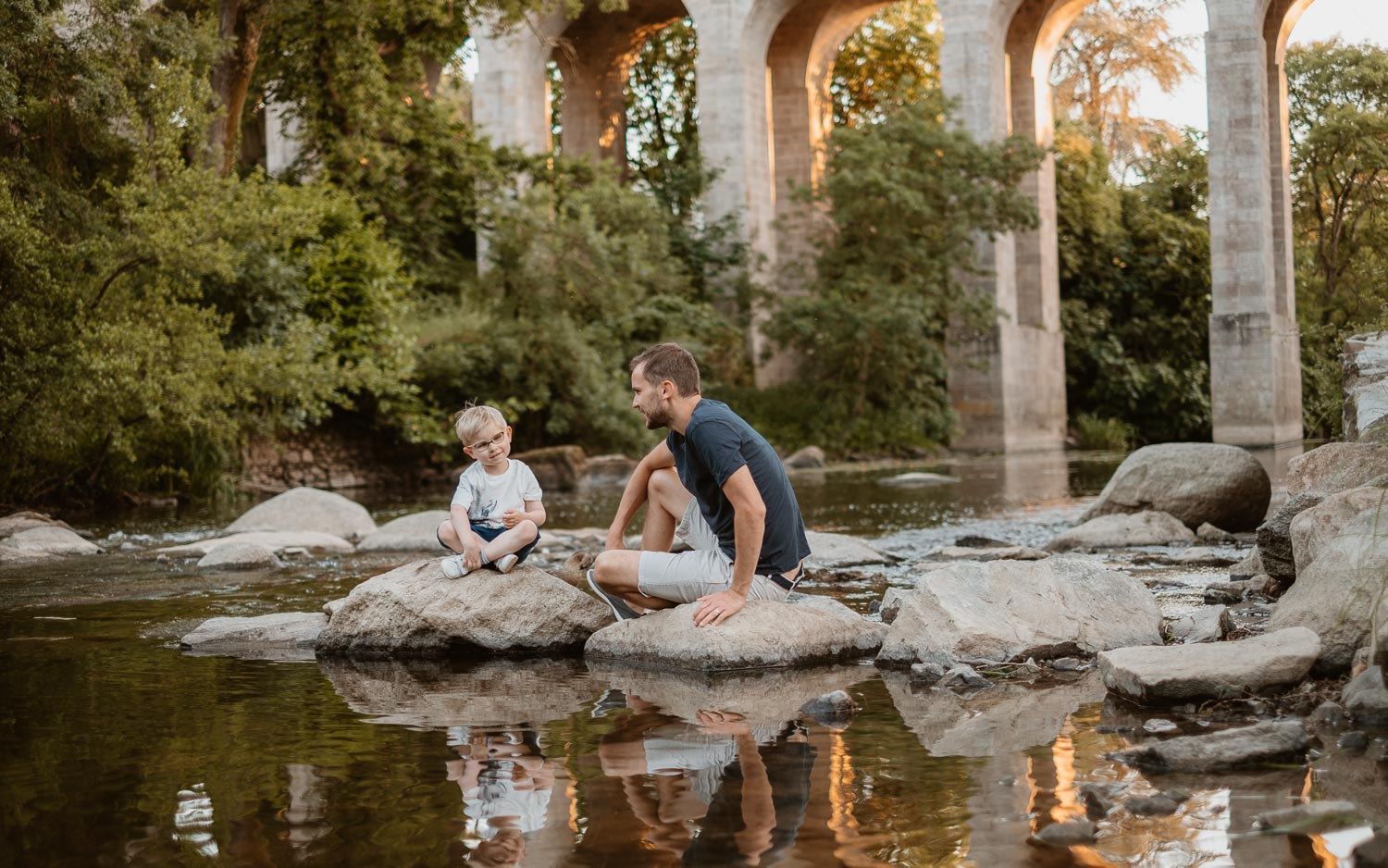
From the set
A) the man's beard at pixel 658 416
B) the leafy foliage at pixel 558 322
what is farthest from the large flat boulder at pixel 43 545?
the leafy foliage at pixel 558 322

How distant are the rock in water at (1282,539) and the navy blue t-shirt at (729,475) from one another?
2.24 metres

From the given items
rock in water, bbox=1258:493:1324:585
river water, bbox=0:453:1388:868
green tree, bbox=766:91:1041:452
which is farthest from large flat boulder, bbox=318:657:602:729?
green tree, bbox=766:91:1041:452

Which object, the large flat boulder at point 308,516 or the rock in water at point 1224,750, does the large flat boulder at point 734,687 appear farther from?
the large flat boulder at point 308,516

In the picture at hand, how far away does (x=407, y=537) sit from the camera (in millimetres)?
11109

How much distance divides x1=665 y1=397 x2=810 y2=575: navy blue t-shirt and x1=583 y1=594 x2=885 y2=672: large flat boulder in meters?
0.22

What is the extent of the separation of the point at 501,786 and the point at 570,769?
0.24m

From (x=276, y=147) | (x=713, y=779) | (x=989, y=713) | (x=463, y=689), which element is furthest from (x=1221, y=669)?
(x=276, y=147)

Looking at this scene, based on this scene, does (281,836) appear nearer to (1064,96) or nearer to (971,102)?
(971,102)

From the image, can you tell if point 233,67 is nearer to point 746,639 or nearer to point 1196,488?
point 1196,488

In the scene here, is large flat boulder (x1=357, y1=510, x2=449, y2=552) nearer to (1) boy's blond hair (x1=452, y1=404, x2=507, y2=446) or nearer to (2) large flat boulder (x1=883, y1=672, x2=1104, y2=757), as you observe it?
(1) boy's blond hair (x1=452, y1=404, x2=507, y2=446)

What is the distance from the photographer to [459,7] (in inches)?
843

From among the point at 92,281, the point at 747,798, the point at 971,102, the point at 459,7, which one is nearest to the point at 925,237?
the point at 971,102

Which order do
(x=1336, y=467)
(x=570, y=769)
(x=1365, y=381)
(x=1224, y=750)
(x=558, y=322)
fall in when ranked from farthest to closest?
(x=558, y=322)
(x=1365, y=381)
(x=1336, y=467)
(x=570, y=769)
(x=1224, y=750)

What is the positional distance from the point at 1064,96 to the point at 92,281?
29.1 m
